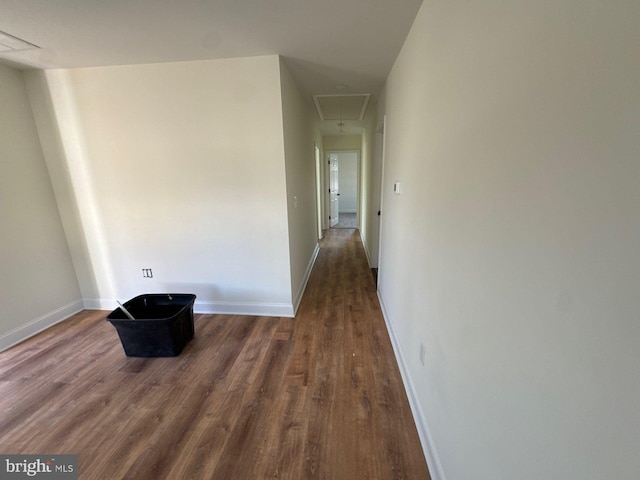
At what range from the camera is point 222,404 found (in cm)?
166

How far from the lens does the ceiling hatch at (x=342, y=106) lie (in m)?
3.34

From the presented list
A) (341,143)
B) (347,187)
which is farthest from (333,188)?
(347,187)

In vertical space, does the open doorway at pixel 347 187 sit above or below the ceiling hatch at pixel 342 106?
below

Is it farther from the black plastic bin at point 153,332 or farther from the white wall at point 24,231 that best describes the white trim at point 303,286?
the white wall at point 24,231

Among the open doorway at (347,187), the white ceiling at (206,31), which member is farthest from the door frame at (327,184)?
the white ceiling at (206,31)

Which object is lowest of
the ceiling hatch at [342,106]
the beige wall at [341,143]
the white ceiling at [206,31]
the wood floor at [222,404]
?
the wood floor at [222,404]

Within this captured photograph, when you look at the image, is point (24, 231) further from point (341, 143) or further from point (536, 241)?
point (341, 143)

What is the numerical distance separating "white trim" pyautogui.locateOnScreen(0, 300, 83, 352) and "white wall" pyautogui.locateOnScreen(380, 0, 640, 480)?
3.45 metres

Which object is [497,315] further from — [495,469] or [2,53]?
[2,53]

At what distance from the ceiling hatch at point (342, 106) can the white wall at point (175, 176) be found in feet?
4.69

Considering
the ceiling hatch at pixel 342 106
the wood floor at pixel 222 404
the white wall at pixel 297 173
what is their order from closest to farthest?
the wood floor at pixel 222 404
the white wall at pixel 297 173
the ceiling hatch at pixel 342 106

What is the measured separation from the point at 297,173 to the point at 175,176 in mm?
1228

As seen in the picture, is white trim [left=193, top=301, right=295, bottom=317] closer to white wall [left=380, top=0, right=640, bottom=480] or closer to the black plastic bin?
the black plastic bin

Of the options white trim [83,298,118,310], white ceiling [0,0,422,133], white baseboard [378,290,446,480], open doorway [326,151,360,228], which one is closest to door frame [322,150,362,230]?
open doorway [326,151,360,228]
